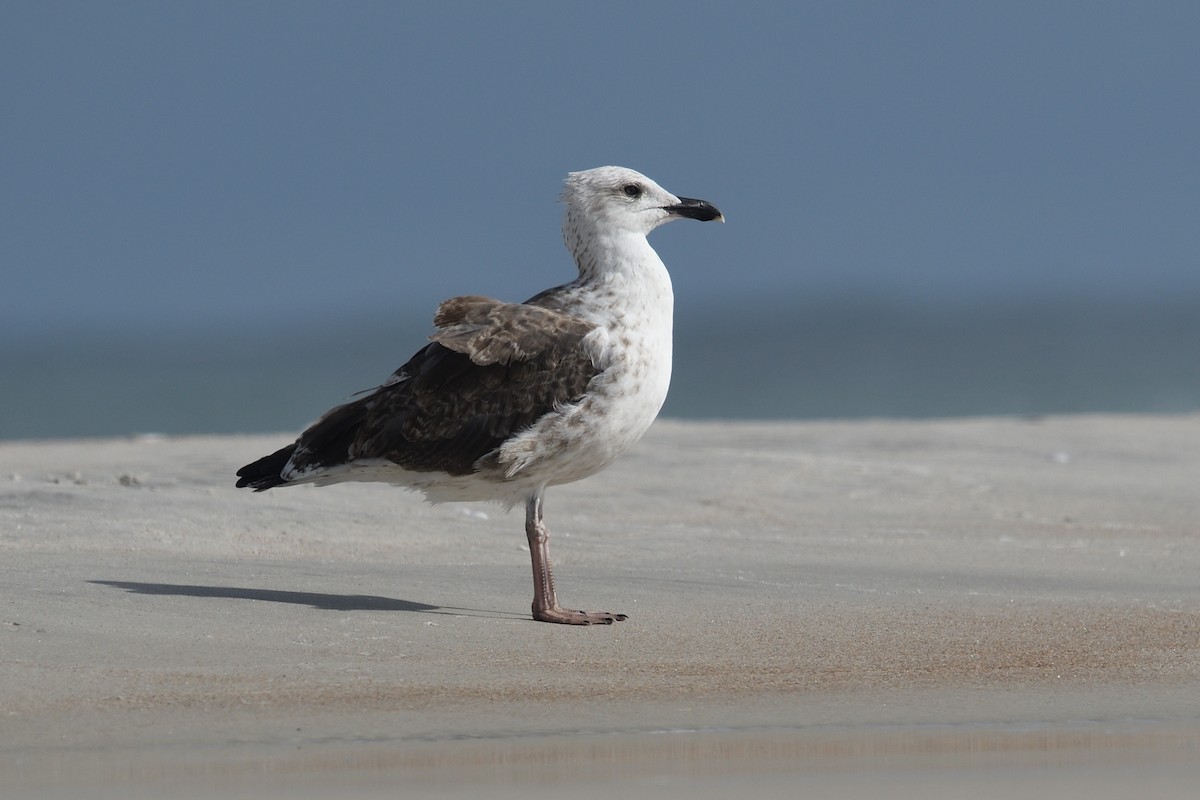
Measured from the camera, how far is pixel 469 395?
682 centimetres

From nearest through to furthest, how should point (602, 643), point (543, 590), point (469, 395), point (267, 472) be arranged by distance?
1. point (602, 643)
2. point (543, 590)
3. point (469, 395)
4. point (267, 472)

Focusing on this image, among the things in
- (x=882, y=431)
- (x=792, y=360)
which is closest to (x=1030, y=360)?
(x=792, y=360)

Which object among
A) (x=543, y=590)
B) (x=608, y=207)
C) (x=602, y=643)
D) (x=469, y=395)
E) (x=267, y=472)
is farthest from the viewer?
(x=608, y=207)

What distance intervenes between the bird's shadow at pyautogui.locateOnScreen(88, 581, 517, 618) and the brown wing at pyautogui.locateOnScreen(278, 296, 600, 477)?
49 centimetres

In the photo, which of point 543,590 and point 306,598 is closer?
point 543,590

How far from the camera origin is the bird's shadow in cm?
668

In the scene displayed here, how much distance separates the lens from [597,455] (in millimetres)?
6809

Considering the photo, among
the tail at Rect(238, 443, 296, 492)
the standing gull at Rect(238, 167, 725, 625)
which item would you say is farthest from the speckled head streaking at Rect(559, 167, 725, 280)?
the tail at Rect(238, 443, 296, 492)

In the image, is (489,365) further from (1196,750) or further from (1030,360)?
(1030,360)

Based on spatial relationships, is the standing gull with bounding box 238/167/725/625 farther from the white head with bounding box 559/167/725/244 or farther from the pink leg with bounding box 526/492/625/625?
the white head with bounding box 559/167/725/244

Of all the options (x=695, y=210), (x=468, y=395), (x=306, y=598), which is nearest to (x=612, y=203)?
(x=695, y=210)

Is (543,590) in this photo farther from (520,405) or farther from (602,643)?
(520,405)

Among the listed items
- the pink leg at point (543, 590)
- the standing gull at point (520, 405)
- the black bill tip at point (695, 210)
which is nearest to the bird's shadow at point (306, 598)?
the pink leg at point (543, 590)

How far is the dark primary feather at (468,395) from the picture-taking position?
6.72m
